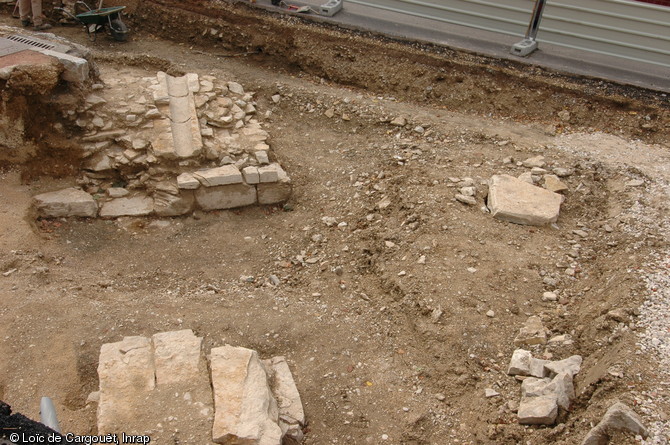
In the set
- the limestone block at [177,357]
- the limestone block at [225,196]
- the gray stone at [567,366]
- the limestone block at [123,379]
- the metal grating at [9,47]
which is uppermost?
the metal grating at [9,47]

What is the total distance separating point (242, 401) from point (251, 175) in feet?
9.74

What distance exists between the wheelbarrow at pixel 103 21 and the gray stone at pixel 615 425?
7839mm

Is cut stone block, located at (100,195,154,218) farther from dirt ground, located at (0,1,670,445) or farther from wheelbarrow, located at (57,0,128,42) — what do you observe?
wheelbarrow, located at (57,0,128,42)

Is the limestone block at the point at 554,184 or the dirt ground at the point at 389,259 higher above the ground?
the limestone block at the point at 554,184

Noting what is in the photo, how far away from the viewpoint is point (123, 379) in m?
3.73

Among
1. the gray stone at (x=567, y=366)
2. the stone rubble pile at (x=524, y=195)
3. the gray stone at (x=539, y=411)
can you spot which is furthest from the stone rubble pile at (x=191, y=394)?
the stone rubble pile at (x=524, y=195)

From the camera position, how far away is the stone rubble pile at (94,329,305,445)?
11.4 ft

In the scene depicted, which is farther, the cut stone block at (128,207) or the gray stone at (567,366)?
the cut stone block at (128,207)

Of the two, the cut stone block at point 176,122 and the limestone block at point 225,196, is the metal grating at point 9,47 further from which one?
the limestone block at point 225,196

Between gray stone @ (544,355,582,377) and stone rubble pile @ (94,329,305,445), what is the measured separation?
70.4 inches

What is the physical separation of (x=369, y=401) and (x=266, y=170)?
2913mm

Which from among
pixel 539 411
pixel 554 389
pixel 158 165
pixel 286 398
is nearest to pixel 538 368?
pixel 554 389

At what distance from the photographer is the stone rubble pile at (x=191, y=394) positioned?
11.4 ft

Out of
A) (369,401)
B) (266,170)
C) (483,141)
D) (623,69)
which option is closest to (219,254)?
(266,170)
